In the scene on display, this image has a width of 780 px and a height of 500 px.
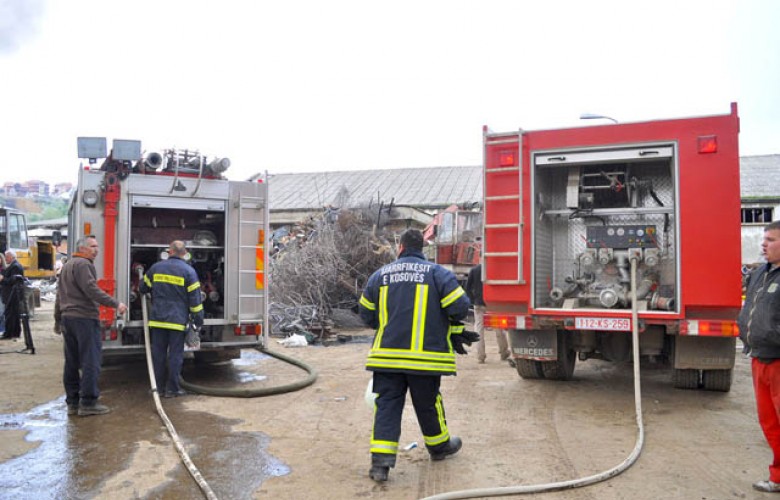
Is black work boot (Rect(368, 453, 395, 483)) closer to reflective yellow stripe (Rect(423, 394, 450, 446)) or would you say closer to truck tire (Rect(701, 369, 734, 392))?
reflective yellow stripe (Rect(423, 394, 450, 446))

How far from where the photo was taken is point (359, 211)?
54.8 feet

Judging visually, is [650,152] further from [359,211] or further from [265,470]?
[359,211]

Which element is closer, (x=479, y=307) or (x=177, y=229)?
(x=177, y=229)

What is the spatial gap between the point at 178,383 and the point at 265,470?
9.73ft

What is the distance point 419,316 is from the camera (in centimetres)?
436

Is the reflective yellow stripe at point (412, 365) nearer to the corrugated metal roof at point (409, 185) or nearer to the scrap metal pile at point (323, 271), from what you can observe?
the scrap metal pile at point (323, 271)


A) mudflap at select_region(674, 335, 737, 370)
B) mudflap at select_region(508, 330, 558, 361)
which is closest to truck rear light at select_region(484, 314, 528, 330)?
mudflap at select_region(508, 330, 558, 361)

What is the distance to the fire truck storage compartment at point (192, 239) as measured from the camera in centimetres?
781

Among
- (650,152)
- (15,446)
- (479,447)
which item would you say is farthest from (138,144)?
(650,152)

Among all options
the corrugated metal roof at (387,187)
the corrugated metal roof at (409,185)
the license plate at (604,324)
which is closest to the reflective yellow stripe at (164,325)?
the license plate at (604,324)

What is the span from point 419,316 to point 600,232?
145 inches

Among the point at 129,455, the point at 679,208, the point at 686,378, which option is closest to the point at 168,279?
the point at 129,455

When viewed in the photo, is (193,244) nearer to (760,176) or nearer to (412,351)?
(412,351)

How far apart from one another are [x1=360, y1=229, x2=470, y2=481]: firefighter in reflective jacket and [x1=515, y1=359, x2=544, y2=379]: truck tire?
3105 mm
